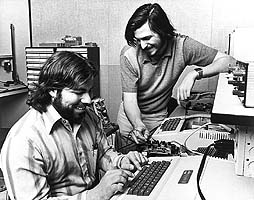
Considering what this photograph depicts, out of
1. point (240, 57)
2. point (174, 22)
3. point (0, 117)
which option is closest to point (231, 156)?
point (240, 57)

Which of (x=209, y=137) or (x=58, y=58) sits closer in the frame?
(x=58, y=58)

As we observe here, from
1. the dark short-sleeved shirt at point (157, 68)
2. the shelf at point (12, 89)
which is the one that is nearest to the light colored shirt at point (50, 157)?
the dark short-sleeved shirt at point (157, 68)

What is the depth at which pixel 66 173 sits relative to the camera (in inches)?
46.9

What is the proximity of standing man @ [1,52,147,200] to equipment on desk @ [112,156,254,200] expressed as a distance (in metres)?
0.06

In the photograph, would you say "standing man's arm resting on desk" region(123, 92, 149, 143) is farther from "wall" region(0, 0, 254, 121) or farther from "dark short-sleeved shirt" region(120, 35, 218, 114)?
"wall" region(0, 0, 254, 121)

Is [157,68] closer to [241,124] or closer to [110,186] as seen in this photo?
[110,186]

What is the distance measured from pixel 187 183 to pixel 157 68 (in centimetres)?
108

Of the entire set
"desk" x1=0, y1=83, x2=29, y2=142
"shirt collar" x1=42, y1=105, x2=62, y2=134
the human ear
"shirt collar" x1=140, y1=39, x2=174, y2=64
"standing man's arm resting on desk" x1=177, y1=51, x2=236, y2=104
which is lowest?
"desk" x1=0, y1=83, x2=29, y2=142

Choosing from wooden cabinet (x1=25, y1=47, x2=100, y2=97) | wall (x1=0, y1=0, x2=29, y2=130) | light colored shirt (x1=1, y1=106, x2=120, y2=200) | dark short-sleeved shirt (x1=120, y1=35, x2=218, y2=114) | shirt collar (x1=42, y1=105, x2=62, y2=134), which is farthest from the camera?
wall (x1=0, y1=0, x2=29, y2=130)

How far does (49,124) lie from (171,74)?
1.06 meters

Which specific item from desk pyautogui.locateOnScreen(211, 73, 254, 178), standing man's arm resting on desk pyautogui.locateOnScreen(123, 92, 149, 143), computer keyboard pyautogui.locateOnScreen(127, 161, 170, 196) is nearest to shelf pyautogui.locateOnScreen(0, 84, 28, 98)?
standing man's arm resting on desk pyautogui.locateOnScreen(123, 92, 149, 143)

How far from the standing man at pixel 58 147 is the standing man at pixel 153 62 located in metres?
0.58

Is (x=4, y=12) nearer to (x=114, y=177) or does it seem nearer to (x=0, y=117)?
(x=0, y=117)

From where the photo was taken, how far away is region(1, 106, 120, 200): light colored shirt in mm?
1019
